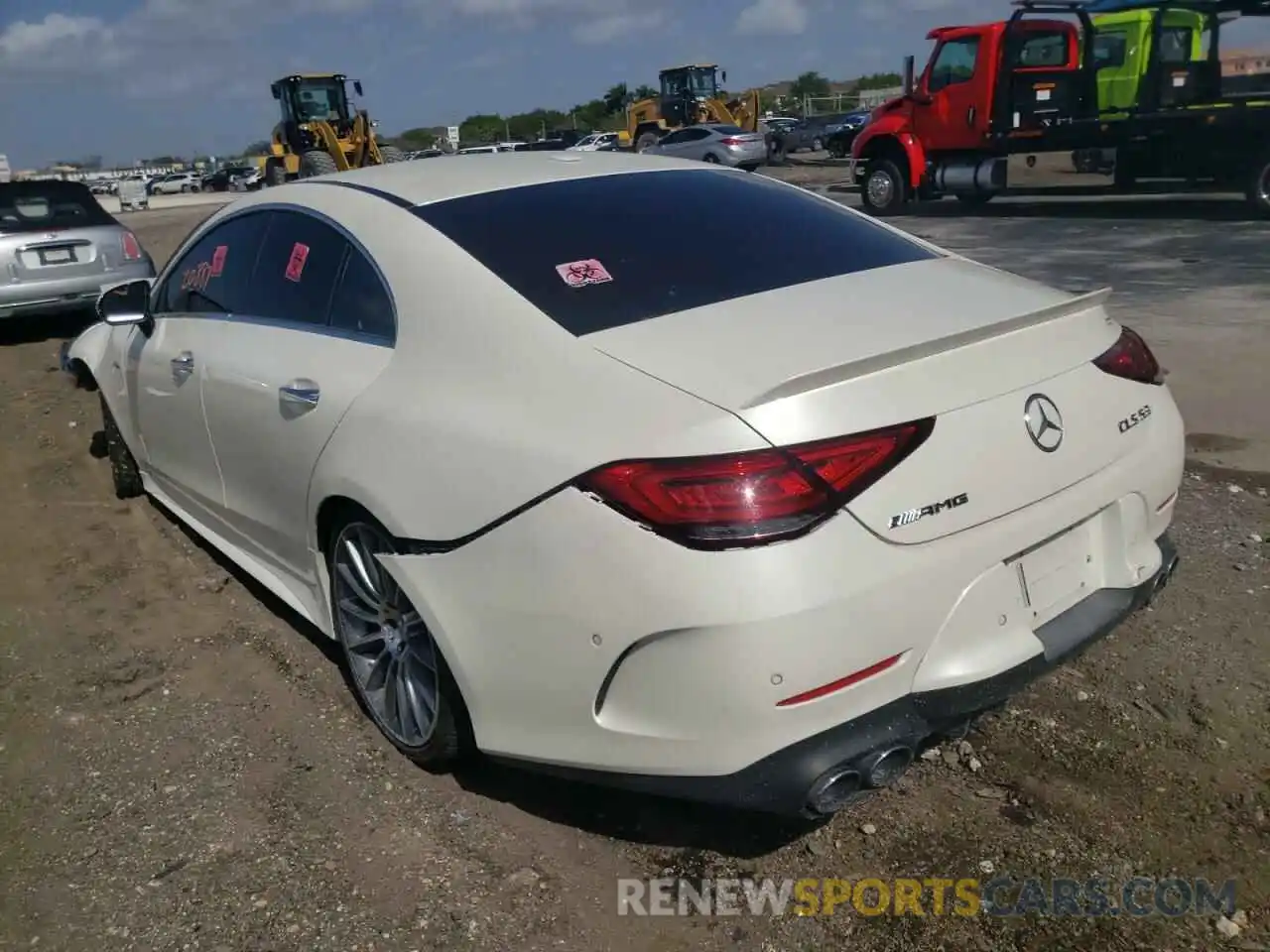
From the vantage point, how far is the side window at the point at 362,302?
2930 millimetres

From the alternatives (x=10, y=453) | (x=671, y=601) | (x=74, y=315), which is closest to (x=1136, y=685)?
(x=671, y=601)

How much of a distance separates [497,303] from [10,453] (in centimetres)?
509

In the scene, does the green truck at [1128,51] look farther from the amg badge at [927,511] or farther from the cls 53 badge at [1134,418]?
the amg badge at [927,511]

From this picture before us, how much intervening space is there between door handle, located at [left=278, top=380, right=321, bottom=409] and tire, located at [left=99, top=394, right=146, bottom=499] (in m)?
2.33

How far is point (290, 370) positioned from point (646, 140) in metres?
31.8

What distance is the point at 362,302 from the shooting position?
3049mm

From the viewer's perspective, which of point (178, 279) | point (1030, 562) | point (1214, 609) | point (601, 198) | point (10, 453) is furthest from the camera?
point (10, 453)

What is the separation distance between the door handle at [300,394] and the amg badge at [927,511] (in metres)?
1.69

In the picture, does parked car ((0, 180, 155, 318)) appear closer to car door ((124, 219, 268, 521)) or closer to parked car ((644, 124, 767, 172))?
car door ((124, 219, 268, 521))

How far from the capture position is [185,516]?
14.5 ft

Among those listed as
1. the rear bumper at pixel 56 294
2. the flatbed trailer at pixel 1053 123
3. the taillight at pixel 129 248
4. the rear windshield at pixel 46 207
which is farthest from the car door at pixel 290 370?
the flatbed trailer at pixel 1053 123

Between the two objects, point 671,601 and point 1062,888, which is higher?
point 671,601

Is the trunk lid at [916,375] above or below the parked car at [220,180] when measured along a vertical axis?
above

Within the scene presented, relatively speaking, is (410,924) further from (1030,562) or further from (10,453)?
(10,453)
